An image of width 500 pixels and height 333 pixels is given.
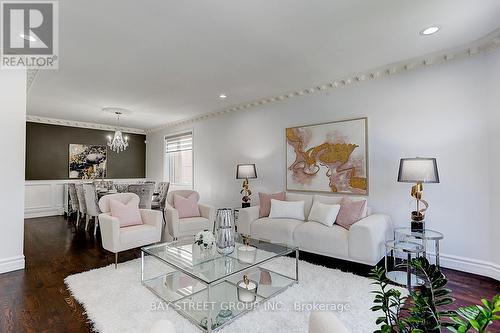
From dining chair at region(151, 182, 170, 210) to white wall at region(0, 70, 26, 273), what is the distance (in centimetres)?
277

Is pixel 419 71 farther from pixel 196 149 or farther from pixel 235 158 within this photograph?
pixel 196 149

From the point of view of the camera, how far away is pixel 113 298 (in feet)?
7.97

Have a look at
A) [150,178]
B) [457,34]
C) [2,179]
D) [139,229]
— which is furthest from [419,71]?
[150,178]

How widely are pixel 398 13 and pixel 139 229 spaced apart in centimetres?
379

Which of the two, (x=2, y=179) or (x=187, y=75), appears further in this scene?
(x=187, y=75)

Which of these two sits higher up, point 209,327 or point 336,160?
point 336,160

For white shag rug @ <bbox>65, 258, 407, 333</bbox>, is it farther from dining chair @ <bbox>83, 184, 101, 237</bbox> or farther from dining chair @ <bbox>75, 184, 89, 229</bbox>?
dining chair @ <bbox>75, 184, 89, 229</bbox>

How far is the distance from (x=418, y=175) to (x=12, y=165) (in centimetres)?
491

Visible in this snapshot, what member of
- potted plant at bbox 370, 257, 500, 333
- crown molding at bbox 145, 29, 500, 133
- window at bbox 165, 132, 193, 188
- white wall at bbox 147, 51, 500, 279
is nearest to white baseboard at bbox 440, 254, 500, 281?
white wall at bbox 147, 51, 500, 279

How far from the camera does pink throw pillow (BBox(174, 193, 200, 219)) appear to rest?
429cm

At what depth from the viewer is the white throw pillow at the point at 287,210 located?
396 centimetres

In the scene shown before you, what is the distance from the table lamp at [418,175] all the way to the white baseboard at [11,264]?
4785 mm

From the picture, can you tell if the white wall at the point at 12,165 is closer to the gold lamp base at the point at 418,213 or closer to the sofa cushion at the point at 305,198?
the sofa cushion at the point at 305,198

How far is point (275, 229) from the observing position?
374cm
